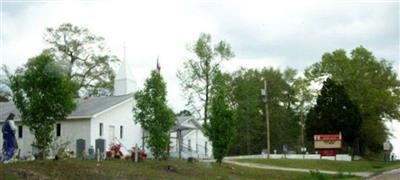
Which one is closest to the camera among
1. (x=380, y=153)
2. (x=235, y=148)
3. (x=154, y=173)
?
(x=154, y=173)

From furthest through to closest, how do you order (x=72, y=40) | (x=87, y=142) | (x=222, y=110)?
(x=72, y=40) → (x=87, y=142) → (x=222, y=110)

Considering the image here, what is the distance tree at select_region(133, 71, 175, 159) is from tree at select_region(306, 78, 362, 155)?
31239mm

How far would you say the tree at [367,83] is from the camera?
67.2m

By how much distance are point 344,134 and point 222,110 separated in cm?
2859

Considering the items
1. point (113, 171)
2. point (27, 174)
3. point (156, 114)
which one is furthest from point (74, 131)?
point (27, 174)

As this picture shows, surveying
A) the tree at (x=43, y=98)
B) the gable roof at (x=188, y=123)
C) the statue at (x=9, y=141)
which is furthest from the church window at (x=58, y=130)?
the statue at (x=9, y=141)

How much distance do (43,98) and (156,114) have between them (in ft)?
31.8

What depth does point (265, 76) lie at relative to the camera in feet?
305

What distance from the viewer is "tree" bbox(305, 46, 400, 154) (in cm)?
6719

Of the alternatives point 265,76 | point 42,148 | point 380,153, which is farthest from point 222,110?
point 265,76

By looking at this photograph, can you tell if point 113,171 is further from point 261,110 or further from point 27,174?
point 261,110

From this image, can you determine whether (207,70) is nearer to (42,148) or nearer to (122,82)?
(122,82)

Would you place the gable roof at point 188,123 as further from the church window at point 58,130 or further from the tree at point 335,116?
the church window at point 58,130

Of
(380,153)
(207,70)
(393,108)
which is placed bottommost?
(380,153)
